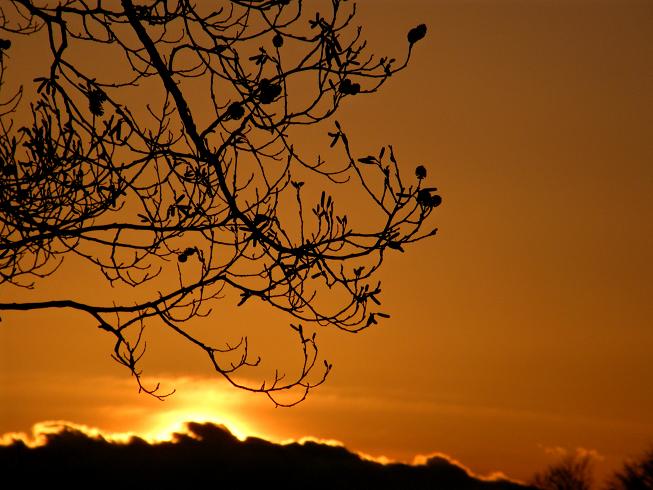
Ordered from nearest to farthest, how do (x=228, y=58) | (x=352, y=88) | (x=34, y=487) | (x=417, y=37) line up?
(x=417, y=37) → (x=352, y=88) → (x=228, y=58) → (x=34, y=487)

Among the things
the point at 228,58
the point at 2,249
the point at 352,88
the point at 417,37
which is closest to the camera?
the point at 417,37

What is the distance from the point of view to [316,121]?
6371mm

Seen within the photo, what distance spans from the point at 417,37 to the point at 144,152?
239 cm

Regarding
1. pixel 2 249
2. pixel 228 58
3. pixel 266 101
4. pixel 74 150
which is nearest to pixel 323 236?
pixel 266 101

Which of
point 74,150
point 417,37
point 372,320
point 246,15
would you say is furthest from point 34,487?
point 417,37

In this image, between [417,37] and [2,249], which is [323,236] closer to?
[417,37]

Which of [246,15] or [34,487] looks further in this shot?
[34,487]

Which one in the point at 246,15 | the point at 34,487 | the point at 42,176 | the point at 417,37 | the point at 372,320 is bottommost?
the point at 34,487

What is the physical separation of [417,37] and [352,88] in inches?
25.6

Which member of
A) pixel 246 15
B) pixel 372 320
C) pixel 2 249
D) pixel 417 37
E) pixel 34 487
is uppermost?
pixel 246 15

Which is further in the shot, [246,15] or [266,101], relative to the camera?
[246,15]

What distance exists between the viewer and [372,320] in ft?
21.6

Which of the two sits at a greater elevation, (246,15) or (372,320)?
(246,15)

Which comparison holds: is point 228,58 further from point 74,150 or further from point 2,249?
point 2,249
